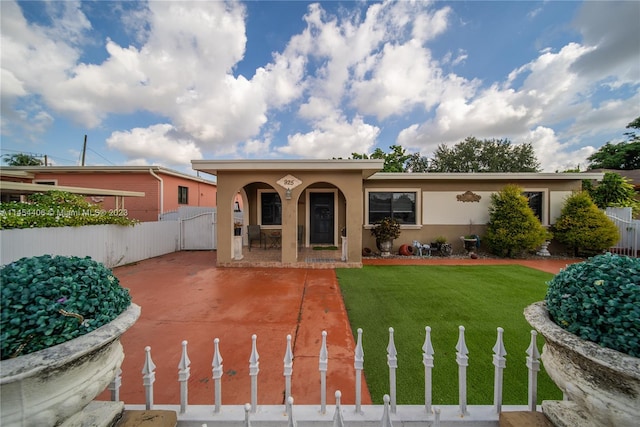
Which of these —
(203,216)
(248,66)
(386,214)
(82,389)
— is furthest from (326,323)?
(248,66)

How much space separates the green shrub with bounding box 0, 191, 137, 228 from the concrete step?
29.0 feet

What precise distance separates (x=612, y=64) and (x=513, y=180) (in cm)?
385

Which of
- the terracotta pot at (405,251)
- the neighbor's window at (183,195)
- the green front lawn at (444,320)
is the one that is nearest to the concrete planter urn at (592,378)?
the green front lawn at (444,320)

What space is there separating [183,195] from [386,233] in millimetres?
12614

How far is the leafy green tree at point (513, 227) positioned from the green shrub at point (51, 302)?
10.3m

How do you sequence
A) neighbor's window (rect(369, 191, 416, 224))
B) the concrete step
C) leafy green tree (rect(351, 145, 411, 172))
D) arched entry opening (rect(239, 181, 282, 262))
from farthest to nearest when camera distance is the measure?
leafy green tree (rect(351, 145, 411, 172))
arched entry opening (rect(239, 181, 282, 262))
neighbor's window (rect(369, 191, 416, 224))
the concrete step

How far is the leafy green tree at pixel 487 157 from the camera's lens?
83.1 ft

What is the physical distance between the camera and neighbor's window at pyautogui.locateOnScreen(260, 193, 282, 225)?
995 cm

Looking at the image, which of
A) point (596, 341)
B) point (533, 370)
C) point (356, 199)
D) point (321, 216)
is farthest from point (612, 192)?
point (596, 341)

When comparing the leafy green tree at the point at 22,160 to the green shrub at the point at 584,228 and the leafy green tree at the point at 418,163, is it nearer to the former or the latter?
the leafy green tree at the point at 418,163

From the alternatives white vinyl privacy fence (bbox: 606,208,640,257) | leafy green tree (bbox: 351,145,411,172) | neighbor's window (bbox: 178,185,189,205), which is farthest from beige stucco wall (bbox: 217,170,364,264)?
leafy green tree (bbox: 351,145,411,172)

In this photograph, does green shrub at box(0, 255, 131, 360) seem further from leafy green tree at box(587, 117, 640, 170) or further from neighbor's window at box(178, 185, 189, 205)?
leafy green tree at box(587, 117, 640, 170)

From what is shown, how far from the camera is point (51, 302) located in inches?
44.6

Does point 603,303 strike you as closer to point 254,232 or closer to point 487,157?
point 254,232
